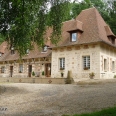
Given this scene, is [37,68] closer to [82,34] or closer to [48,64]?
[48,64]

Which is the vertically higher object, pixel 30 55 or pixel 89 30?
pixel 89 30

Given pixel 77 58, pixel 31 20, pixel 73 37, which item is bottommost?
pixel 77 58

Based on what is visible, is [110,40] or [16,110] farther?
[110,40]

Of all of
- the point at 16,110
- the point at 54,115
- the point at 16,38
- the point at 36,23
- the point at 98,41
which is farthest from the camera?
the point at 98,41

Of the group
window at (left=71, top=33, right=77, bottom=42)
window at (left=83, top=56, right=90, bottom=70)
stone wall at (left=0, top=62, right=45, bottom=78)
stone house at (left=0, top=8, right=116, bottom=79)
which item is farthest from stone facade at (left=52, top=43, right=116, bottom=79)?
stone wall at (left=0, top=62, right=45, bottom=78)

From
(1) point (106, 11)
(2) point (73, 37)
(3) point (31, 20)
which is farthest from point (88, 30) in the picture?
(1) point (106, 11)

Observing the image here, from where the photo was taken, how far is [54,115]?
5.17 metres

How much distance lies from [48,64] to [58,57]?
2245 millimetres

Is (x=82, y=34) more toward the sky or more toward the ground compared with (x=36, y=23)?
more toward the sky

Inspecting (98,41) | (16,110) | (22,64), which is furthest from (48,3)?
(22,64)

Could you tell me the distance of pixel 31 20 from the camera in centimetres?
800

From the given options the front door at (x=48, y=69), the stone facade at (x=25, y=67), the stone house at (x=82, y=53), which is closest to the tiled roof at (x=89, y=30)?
the stone house at (x=82, y=53)

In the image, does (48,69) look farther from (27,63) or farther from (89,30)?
(89,30)

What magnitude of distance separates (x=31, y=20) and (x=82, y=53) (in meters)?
10.4
